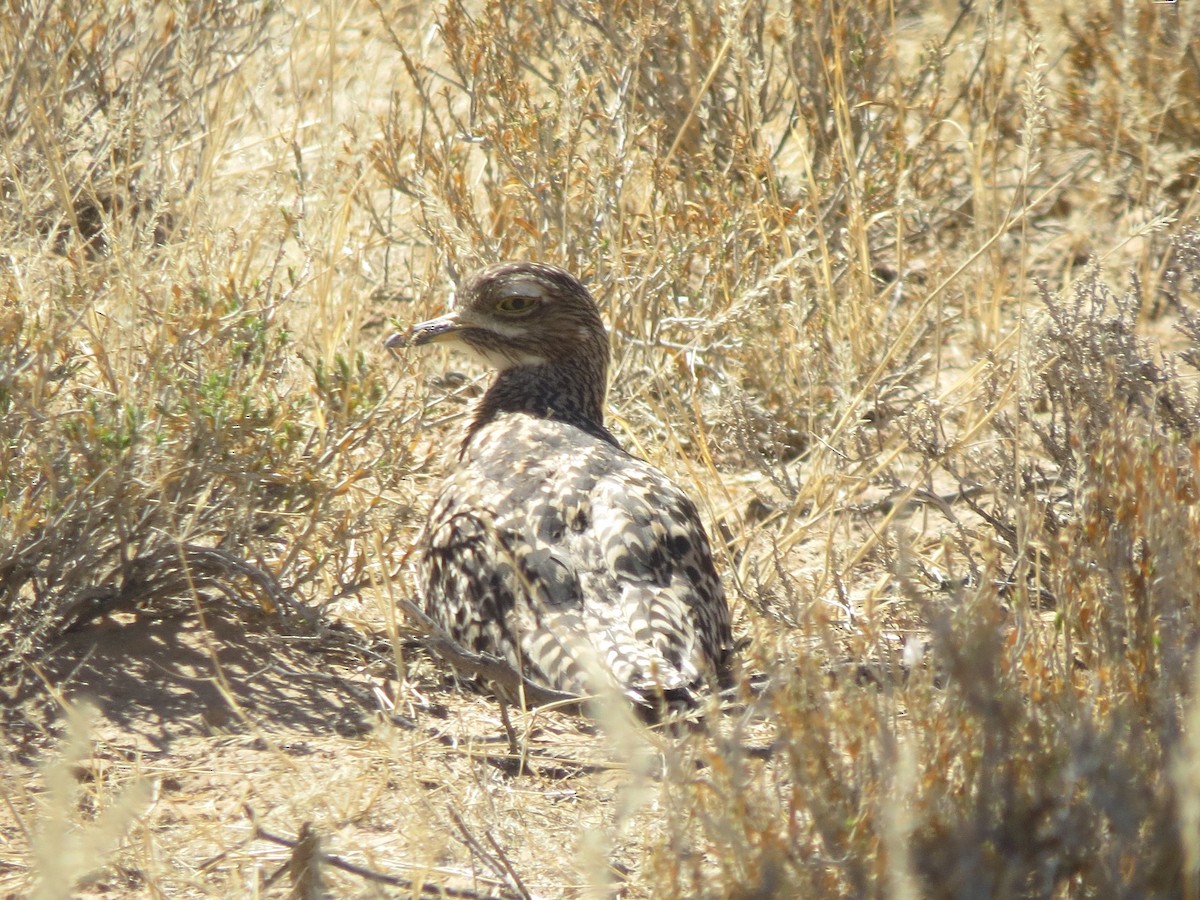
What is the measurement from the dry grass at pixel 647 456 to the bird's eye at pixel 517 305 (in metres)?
0.40

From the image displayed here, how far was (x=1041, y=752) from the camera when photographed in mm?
2971

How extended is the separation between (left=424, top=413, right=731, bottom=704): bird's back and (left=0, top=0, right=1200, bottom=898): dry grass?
0.18 metres

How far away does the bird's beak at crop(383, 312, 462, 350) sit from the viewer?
5.28 m

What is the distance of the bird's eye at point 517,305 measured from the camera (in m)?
5.43

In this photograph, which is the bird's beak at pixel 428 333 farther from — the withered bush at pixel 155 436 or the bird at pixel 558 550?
the withered bush at pixel 155 436

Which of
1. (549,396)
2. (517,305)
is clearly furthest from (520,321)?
(549,396)

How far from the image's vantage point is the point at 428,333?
534cm

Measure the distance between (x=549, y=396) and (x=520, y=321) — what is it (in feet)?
0.97

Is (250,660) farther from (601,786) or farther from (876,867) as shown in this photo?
(876,867)

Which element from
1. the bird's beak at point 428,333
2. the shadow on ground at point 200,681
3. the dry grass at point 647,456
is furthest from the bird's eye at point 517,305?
the shadow on ground at point 200,681

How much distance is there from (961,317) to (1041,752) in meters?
3.74

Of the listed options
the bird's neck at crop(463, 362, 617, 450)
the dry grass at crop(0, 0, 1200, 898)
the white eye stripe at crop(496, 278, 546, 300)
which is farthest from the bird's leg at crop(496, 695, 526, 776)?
the white eye stripe at crop(496, 278, 546, 300)

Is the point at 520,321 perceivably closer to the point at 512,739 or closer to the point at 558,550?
the point at 558,550

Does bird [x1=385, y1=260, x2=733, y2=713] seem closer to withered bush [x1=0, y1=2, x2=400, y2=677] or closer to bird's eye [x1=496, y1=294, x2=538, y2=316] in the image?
bird's eye [x1=496, y1=294, x2=538, y2=316]
